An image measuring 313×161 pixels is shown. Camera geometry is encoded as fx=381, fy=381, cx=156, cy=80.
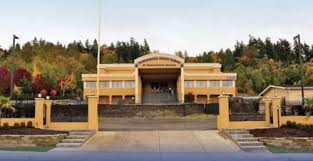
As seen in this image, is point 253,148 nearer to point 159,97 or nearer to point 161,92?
point 159,97

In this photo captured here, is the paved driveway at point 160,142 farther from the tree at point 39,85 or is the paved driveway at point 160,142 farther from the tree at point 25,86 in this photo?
the tree at point 39,85

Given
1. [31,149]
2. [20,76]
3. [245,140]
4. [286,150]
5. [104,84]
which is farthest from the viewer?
[20,76]

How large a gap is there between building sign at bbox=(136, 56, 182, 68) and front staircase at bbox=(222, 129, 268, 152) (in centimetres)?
3434

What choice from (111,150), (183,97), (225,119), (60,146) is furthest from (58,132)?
(183,97)

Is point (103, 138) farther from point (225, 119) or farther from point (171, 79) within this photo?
point (171, 79)

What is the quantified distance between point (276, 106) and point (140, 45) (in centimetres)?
10574

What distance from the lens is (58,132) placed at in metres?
18.7

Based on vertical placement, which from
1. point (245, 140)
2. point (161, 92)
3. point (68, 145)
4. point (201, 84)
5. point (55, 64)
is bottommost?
point (68, 145)

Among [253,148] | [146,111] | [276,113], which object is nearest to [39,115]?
[253,148]

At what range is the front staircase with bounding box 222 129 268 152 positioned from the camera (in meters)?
16.2

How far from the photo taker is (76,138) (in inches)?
709

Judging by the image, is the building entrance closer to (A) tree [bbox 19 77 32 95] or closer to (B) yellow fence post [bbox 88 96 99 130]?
(A) tree [bbox 19 77 32 95]

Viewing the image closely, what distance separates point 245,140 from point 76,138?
787 centimetres

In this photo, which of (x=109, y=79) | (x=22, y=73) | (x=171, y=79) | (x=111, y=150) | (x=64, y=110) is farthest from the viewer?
(x=22, y=73)
